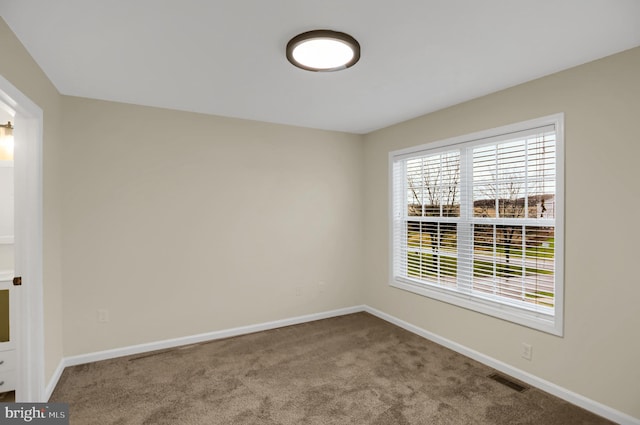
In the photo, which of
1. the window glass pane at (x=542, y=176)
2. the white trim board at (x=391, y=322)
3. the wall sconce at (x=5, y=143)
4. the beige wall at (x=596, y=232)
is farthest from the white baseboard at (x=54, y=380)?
the window glass pane at (x=542, y=176)

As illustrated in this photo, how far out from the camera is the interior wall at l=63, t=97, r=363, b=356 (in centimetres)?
317

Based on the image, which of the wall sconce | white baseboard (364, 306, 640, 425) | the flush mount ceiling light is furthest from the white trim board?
the flush mount ceiling light

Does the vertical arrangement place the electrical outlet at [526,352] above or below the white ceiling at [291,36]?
below

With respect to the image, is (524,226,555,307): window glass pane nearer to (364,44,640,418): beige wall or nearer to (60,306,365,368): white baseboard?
(364,44,640,418): beige wall

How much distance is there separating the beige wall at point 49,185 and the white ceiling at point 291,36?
0.42ft

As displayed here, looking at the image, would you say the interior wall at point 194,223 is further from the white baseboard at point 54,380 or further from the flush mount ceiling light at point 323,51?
the flush mount ceiling light at point 323,51

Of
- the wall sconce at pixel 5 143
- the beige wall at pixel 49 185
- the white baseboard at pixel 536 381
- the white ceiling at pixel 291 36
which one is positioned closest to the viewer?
the white ceiling at pixel 291 36

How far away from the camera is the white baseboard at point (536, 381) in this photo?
2.29 metres

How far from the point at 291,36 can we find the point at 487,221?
241 centimetres

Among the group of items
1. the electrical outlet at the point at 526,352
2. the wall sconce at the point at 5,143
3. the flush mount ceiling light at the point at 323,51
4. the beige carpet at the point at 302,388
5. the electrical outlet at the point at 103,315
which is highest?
the flush mount ceiling light at the point at 323,51

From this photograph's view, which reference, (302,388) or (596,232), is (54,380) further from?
(596,232)

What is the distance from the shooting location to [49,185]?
106 inches

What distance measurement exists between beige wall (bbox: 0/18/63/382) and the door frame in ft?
0.60

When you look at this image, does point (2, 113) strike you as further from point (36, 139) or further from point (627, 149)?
point (627, 149)
